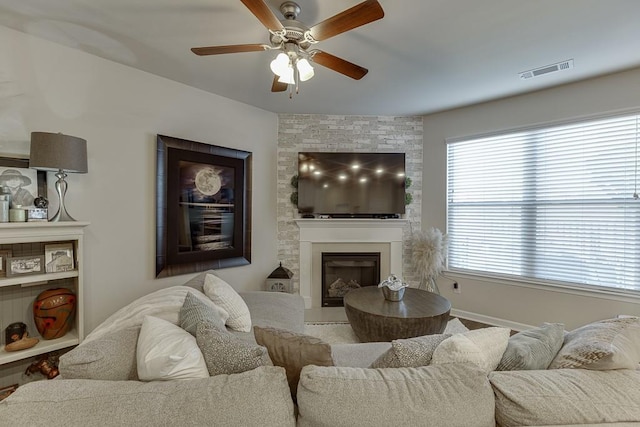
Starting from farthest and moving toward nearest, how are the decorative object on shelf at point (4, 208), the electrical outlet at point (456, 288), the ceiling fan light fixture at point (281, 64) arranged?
the electrical outlet at point (456, 288), the decorative object on shelf at point (4, 208), the ceiling fan light fixture at point (281, 64)

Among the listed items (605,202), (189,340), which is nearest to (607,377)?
(189,340)

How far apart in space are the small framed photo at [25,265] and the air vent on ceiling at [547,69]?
4.50 m

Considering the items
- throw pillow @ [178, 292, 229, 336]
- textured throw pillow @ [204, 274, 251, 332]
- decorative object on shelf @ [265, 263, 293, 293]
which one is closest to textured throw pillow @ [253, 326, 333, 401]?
throw pillow @ [178, 292, 229, 336]

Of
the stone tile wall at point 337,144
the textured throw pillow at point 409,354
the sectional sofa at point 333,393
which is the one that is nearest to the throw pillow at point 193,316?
the sectional sofa at point 333,393

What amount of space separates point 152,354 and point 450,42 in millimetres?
Result: 2868

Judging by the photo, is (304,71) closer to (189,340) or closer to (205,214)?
(189,340)

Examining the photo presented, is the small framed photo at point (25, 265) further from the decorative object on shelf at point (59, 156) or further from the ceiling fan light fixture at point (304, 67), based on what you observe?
the ceiling fan light fixture at point (304, 67)

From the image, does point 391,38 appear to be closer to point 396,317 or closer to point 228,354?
point 396,317

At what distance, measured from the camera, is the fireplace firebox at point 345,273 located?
4109 mm

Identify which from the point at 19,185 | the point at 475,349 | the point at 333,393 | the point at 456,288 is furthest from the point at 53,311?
the point at 456,288

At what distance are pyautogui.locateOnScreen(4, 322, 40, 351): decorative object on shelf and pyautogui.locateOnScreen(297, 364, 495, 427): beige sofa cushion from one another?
2.25 m

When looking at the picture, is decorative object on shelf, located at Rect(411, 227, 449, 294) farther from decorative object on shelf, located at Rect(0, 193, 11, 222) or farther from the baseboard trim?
decorative object on shelf, located at Rect(0, 193, 11, 222)

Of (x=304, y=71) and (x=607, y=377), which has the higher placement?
(x=304, y=71)

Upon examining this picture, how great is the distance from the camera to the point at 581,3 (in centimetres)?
187
